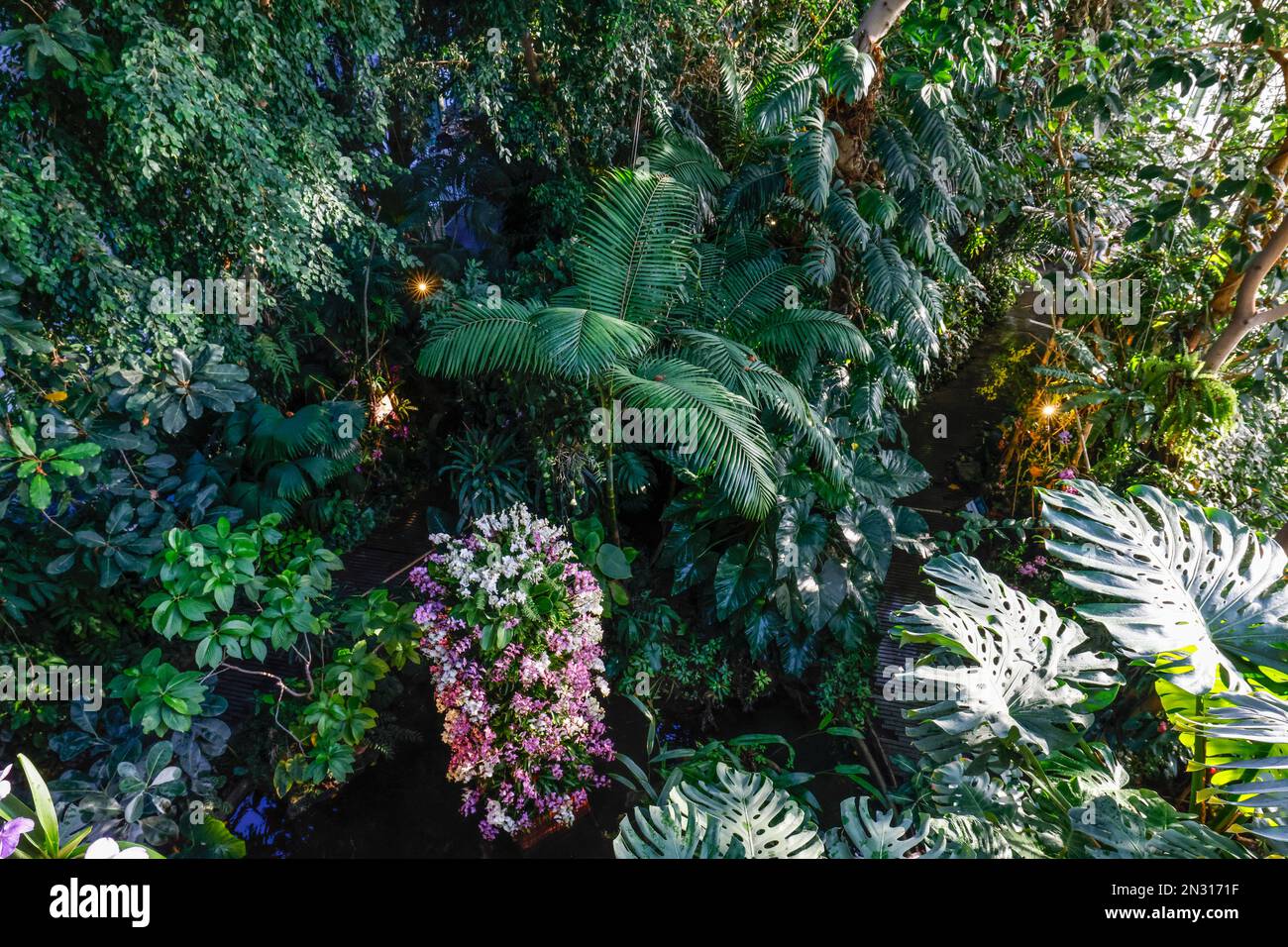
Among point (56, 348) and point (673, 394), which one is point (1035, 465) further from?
point (56, 348)

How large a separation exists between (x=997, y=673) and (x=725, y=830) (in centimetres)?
85

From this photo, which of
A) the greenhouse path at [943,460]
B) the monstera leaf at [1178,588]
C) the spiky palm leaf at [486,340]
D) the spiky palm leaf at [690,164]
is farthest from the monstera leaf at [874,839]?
the spiky palm leaf at [690,164]

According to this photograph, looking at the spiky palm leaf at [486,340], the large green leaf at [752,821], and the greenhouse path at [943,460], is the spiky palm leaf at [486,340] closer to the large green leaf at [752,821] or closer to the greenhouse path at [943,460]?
the large green leaf at [752,821]

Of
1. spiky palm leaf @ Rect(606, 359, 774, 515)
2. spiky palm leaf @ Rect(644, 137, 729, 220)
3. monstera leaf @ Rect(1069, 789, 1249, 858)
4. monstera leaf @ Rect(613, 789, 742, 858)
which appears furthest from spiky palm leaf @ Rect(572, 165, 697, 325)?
monstera leaf @ Rect(1069, 789, 1249, 858)

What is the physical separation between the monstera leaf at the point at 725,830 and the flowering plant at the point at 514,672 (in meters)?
1.07

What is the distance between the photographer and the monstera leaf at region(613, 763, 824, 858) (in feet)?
5.33

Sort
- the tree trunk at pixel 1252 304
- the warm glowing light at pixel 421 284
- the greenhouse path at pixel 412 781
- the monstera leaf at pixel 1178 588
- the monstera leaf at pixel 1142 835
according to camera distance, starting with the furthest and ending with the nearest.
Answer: the warm glowing light at pixel 421 284 < the tree trunk at pixel 1252 304 < the greenhouse path at pixel 412 781 < the monstera leaf at pixel 1178 588 < the monstera leaf at pixel 1142 835

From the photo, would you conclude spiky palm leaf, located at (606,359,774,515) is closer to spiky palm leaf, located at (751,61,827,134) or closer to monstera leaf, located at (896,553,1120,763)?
monstera leaf, located at (896,553,1120,763)

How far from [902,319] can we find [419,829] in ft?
11.9

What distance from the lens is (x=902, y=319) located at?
13.5 feet

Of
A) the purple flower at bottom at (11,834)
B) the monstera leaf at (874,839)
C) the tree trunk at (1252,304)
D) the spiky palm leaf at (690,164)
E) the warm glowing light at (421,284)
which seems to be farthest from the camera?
the warm glowing light at (421,284)

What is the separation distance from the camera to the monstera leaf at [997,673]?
185cm

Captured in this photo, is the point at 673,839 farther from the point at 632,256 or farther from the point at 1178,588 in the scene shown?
the point at 632,256
